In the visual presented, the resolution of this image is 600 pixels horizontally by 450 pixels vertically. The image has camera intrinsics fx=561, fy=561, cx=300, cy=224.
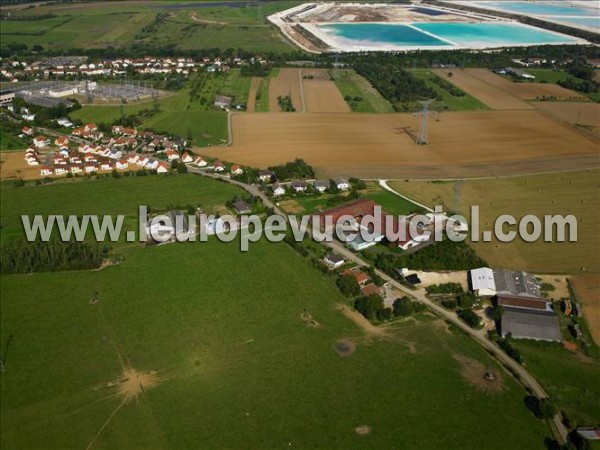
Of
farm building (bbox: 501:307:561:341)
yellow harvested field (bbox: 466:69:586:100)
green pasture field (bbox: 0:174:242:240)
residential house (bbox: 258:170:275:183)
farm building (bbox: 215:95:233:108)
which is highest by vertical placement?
yellow harvested field (bbox: 466:69:586:100)

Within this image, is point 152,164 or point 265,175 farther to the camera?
point 152,164

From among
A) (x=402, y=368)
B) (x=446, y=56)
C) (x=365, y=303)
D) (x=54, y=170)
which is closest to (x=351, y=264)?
(x=365, y=303)

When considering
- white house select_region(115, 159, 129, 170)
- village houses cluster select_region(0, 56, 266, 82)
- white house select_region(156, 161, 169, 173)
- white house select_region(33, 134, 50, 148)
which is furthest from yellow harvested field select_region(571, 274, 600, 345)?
village houses cluster select_region(0, 56, 266, 82)

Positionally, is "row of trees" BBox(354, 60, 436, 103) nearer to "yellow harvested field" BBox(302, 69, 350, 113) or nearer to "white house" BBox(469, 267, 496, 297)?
"yellow harvested field" BBox(302, 69, 350, 113)

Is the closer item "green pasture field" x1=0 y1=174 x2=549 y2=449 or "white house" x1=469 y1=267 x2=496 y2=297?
"green pasture field" x1=0 y1=174 x2=549 y2=449

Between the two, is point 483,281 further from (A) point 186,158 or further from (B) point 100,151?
(B) point 100,151

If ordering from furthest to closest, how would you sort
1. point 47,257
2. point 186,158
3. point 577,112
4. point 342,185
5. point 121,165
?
1. point 577,112
2. point 186,158
3. point 121,165
4. point 342,185
5. point 47,257

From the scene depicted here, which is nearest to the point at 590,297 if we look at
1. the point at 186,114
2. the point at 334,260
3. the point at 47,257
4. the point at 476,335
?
the point at 476,335
